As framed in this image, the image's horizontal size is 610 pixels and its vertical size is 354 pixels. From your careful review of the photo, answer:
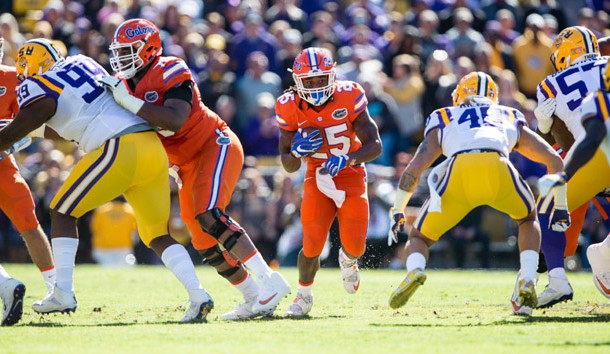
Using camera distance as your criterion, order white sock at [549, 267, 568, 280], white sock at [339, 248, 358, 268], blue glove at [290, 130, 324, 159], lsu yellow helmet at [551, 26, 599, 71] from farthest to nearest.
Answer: white sock at [339, 248, 358, 268] → lsu yellow helmet at [551, 26, 599, 71] → blue glove at [290, 130, 324, 159] → white sock at [549, 267, 568, 280]

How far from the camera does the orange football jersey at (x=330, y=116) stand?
8.62 meters

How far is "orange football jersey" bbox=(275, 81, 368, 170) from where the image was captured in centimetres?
862

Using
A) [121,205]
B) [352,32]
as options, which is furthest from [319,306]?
[352,32]

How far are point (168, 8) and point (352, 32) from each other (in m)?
2.86

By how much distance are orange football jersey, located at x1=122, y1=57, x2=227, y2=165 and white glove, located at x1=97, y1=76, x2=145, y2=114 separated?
0.84ft

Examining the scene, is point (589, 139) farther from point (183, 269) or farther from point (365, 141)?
point (183, 269)

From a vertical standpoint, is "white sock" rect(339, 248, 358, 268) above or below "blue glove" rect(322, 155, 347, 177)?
below

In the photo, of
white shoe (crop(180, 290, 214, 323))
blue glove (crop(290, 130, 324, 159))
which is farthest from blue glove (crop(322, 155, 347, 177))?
white shoe (crop(180, 290, 214, 323))

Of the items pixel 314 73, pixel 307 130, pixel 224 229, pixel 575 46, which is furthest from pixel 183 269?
pixel 575 46

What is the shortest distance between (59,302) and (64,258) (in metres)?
0.34

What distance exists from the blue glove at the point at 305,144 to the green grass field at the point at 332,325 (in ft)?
4.16

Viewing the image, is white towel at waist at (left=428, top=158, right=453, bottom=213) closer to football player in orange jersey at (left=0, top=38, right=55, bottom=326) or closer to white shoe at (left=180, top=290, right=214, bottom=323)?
white shoe at (left=180, top=290, right=214, bottom=323)

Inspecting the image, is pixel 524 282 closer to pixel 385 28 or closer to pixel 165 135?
pixel 165 135

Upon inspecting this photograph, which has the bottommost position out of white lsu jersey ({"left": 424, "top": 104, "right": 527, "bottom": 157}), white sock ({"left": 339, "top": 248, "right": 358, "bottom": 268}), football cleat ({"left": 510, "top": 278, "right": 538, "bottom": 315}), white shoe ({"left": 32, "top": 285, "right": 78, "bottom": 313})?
white sock ({"left": 339, "top": 248, "right": 358, "bottom": 268})
